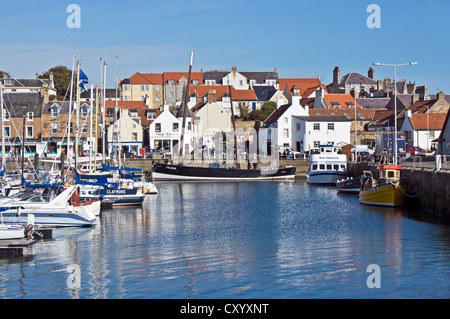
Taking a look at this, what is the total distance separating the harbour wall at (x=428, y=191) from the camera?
35.9m

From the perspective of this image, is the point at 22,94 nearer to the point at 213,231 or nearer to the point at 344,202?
the point at 344,202

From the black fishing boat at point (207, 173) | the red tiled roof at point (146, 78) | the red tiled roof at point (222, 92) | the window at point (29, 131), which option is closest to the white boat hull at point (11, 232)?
the black fishing boat at point (207, 173)

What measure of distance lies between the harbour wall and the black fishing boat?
28.5 metres

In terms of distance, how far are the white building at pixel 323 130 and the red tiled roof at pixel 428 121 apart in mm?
9174

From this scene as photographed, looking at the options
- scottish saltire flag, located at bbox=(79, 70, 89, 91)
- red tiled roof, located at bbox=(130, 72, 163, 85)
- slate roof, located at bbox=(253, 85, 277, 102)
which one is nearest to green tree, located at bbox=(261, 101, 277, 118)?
slate roof, located at bbox=(253, 85, 277, 102)

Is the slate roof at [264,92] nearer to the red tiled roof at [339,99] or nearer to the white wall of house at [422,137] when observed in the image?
the red tiled roof at [339,99]

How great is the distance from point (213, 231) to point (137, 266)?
9.80 meters

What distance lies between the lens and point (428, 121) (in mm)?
83875

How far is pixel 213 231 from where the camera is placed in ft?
111

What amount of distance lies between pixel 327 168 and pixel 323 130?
20.5m

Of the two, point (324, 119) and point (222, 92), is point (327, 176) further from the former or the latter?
point (222, 92)

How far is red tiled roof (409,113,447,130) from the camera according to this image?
274 feet

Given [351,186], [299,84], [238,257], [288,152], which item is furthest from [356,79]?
[238,257]

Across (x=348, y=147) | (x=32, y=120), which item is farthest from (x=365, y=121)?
(x=32, y=120)
